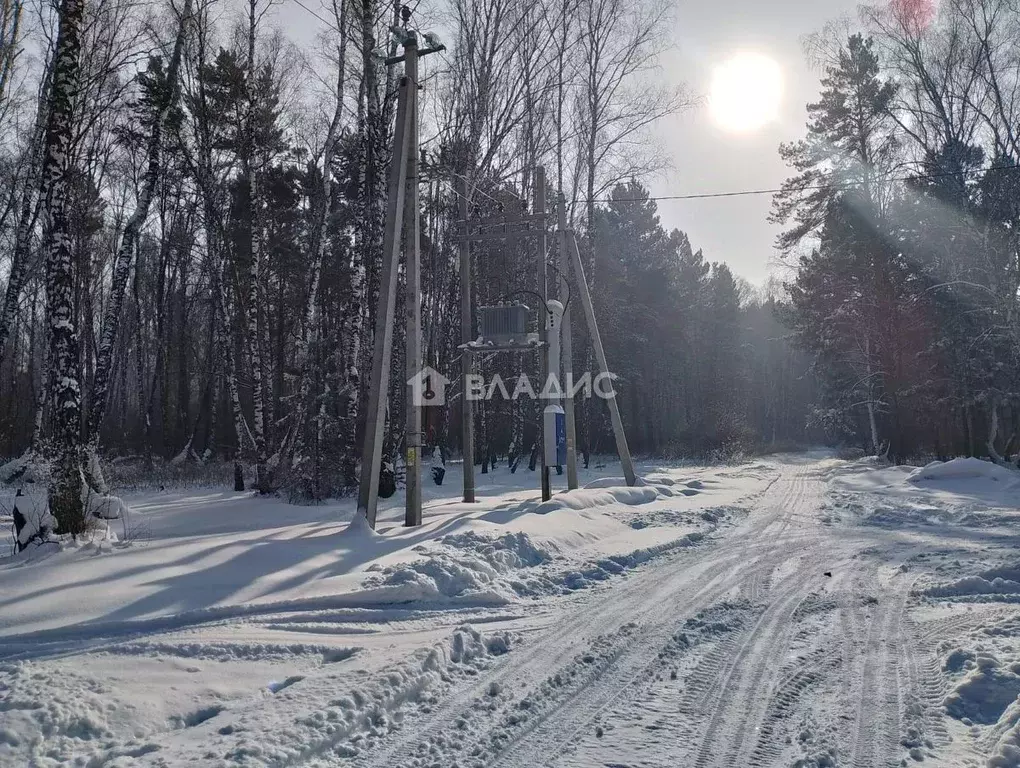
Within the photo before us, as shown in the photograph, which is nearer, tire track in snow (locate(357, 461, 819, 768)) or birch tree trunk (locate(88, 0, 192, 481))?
tire track in snow (locate(357, 461, 819, 768))

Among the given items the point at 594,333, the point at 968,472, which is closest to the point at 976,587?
the point at 594,333

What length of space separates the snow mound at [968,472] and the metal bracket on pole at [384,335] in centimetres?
1513

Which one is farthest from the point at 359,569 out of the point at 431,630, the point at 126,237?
the point at 126,237

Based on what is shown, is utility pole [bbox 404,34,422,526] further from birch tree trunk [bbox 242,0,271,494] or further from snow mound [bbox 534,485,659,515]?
birch tree trunk [bbox 242,0,271,494]

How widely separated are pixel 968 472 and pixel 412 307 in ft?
49.8

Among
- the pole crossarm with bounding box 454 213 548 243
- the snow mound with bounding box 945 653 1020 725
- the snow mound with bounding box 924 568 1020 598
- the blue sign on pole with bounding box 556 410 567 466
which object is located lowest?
the snow mound with bounding box 924 568 1020 598

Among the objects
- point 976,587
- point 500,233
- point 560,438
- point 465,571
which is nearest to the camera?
point 976,587

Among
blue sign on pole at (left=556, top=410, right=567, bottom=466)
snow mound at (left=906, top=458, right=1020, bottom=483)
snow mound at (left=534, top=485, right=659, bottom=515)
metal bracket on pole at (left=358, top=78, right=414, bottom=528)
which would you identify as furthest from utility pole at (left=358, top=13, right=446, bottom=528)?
snow mound at (left=906, top=458, right=1020, bottom=483)

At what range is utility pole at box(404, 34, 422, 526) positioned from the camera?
9578 mm

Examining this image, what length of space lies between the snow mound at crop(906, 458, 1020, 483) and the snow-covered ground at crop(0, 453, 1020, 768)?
867 centimetres

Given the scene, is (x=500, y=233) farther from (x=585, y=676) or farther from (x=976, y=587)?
(x=585, y=676)

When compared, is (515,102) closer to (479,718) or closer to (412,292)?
(412,292)

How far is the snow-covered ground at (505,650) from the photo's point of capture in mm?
3350

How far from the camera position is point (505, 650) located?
16.0 ft
